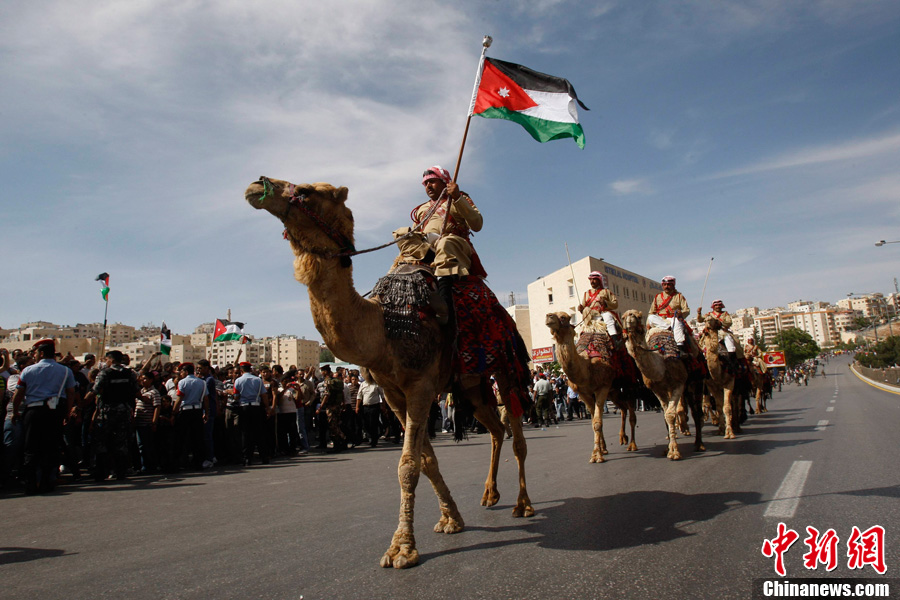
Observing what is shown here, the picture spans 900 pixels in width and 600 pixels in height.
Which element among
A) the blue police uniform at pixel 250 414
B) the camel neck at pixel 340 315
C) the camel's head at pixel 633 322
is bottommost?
the blue police uniform at pixel 250 414

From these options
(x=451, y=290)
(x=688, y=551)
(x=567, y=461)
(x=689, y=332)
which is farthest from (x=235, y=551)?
(x=689, y=332)

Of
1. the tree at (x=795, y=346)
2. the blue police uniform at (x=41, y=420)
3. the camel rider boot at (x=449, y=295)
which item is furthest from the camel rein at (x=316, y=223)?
the tree at (x=795, y=346)

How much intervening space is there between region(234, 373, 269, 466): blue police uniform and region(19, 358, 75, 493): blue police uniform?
389cm

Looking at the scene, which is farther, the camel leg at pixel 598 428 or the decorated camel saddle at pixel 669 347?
the decorated camel saddle at pixel 669 347

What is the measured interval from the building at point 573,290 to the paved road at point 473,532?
59.4m

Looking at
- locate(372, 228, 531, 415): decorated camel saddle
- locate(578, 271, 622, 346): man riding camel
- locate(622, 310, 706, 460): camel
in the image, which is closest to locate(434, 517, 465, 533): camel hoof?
locate(372, 228, 531, 415): decorated camel saddle

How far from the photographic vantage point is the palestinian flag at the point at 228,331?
20.9 meters

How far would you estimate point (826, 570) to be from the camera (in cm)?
352

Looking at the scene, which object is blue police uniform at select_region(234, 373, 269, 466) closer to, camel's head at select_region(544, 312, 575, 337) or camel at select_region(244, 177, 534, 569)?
camel's head at select_region(544, 312, 575, 337)

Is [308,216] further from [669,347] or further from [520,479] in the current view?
[669,347]

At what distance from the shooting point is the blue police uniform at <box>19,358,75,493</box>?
8.33 m

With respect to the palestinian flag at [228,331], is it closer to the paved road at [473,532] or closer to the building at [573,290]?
the paved road at [473,532]

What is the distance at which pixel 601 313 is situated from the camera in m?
10.5

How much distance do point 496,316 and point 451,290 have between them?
0.62 meters
